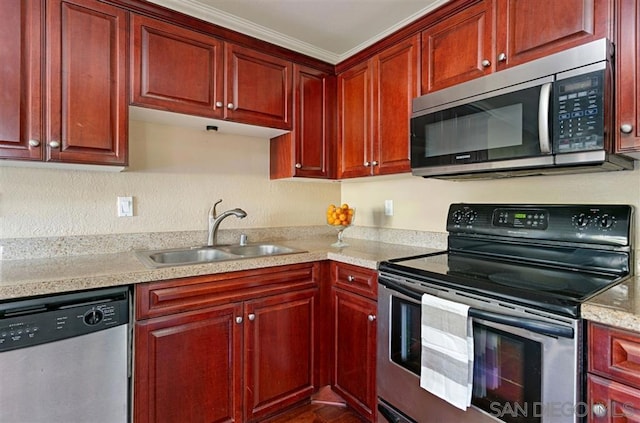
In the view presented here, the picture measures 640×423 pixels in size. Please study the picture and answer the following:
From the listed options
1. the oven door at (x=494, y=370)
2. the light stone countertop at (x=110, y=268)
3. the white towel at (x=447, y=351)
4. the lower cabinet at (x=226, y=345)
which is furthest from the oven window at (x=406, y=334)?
the lower cabinet at (x=226, y=345)

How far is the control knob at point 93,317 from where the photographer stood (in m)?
1.22

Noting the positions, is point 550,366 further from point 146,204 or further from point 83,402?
point 146,204

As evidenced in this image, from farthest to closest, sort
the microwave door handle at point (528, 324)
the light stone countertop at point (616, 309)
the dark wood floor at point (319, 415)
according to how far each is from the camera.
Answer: the dark wood floor at point (319, 415), the microwave door handle at point (528, 324), the light stone countertop at point (616, 309)

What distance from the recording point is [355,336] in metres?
1.74

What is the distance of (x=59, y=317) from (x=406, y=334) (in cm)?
139

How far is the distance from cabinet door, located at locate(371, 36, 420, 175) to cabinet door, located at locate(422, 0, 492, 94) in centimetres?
7

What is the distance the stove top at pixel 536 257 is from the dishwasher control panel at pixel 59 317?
118cm

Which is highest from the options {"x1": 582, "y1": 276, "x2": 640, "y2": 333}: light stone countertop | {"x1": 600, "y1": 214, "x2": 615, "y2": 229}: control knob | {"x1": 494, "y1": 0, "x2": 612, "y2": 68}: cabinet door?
{"x1": 494, "y1": 0, "x2": 612, "y2": 68}: cabinet door

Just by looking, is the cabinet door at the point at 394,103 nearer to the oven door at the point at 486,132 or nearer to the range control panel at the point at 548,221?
the oven door at the point at 486,132

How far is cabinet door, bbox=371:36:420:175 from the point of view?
1793 millimetres

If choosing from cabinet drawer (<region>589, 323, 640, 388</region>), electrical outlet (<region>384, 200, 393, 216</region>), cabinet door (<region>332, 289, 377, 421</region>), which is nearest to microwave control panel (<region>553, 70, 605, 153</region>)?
cabinet drawer (<region>589, 323, 640, 388</region>)

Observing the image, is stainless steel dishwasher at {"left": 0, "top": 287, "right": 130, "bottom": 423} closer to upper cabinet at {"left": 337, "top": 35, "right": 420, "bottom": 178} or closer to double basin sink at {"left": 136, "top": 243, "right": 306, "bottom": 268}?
double basin sink at {"left": 136, "top": 243, "right": 306, "bottom": 268}

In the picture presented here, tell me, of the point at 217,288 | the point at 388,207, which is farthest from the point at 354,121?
the point at 217,288

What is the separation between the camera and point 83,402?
4.02 feet
